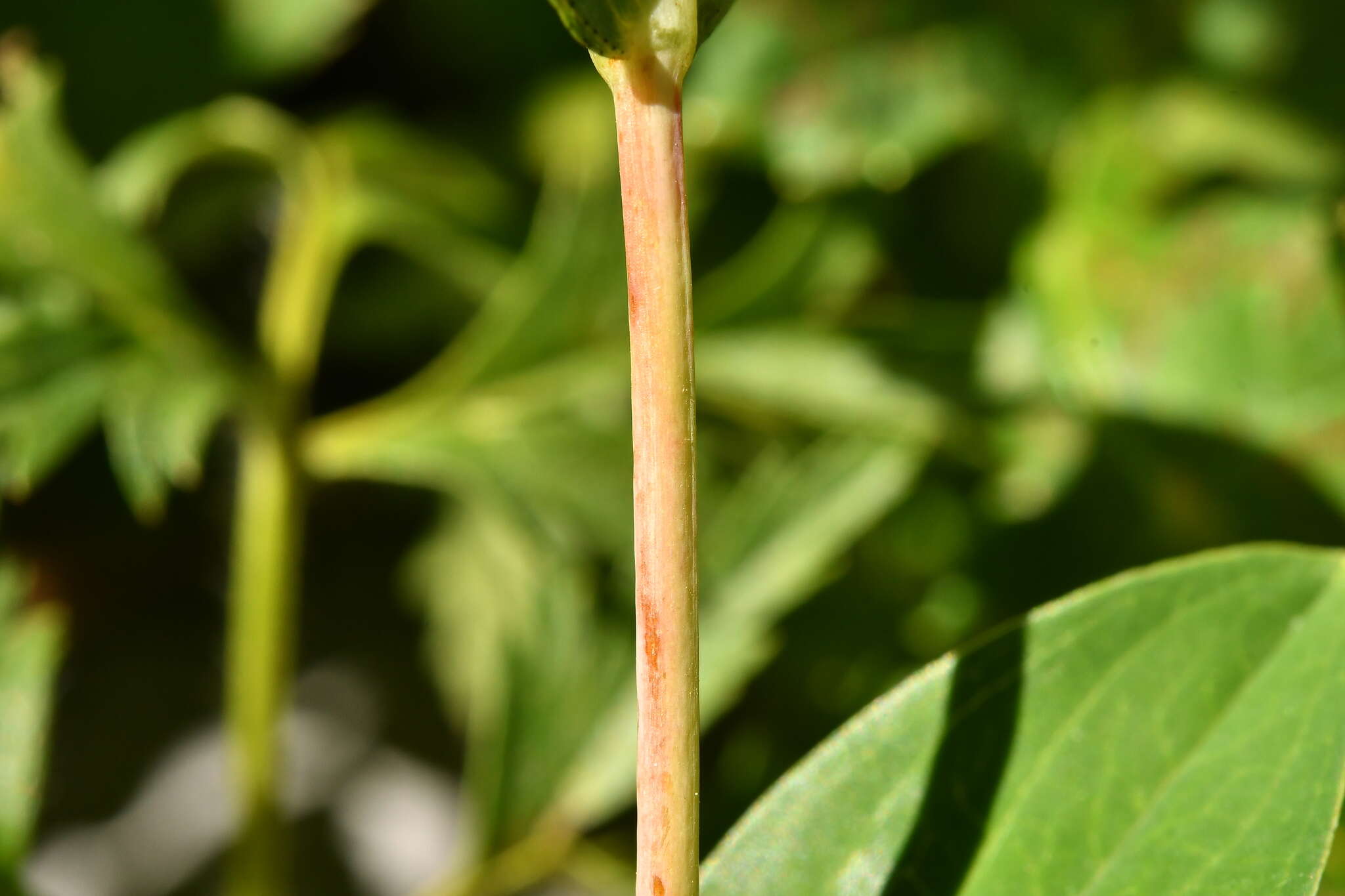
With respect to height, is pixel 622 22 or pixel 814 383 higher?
pixel 622 22

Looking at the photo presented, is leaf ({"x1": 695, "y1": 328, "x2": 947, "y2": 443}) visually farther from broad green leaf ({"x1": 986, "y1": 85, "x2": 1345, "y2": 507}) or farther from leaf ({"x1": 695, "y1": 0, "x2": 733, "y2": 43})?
leaf ({"x1": 695, "y1": 0, "x2": 733, "y2": 43})

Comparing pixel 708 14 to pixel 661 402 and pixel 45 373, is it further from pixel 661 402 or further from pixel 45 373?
pixel 45 373

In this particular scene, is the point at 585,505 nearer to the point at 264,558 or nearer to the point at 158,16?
the point at 264,558

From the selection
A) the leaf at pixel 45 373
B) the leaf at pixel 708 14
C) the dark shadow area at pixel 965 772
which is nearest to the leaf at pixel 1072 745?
the dark shadow area at pixel 965 772

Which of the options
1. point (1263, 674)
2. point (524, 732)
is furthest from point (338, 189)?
point (1263, 674)

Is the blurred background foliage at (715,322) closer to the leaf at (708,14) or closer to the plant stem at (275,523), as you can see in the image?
the plant stem at (275,523)

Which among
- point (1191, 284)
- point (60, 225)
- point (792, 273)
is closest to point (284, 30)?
point (60, 225)

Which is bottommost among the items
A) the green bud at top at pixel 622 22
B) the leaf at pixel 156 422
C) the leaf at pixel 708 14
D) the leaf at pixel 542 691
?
the leaf at pixel 542 691

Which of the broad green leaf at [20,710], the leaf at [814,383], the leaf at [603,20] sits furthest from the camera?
the leaf at [814,383]
